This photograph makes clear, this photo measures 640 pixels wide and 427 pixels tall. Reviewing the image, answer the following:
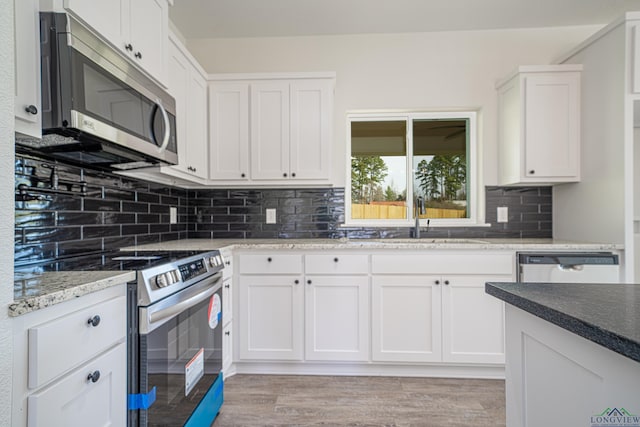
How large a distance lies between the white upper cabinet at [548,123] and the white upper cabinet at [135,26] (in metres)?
2.53

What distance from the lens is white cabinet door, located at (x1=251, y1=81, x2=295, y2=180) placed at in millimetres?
2549

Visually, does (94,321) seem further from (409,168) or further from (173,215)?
(409,168)

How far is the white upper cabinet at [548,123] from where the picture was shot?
246 cm

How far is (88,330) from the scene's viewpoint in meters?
0.95

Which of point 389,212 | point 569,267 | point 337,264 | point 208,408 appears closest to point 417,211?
point 389,212

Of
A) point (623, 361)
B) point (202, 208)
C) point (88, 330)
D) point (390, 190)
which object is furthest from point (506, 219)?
point (88, 330)

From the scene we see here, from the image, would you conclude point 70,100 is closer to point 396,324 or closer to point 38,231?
point 38,231

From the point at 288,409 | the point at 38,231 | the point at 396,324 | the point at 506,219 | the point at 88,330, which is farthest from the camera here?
the point at 506,219

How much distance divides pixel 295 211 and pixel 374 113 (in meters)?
1.14

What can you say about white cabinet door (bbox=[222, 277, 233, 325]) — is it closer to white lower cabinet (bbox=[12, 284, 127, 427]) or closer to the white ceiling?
white lower cabinet (bbox=[12, 284, 127, 427])

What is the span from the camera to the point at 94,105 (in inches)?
47.0

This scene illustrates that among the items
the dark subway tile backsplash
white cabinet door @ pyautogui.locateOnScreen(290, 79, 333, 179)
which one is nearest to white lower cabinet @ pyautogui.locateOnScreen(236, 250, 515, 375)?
the dark subway tile backsplash

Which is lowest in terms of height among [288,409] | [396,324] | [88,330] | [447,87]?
[288,409]

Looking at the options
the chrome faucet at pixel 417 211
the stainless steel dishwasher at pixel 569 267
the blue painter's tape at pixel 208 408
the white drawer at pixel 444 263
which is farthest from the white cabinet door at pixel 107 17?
the stainless steel dishwasher at pixel 569 267
